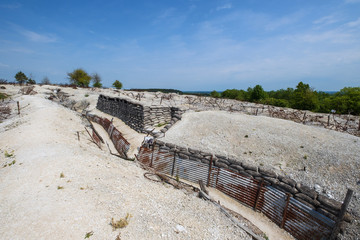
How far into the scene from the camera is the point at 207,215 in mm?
6316

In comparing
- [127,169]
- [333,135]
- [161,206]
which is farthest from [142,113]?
[333,135]

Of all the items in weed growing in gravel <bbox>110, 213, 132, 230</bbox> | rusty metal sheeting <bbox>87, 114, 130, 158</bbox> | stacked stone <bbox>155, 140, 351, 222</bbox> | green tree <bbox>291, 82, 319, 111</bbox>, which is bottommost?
rusty metal sheeting <bbox>87, 114, 130, 158</bbox>

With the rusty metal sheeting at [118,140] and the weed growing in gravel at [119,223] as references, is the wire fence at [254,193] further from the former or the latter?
the weed growing in gravel at [119,223]

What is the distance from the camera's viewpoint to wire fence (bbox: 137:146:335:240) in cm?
600

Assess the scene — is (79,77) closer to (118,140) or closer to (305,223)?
(118,140)

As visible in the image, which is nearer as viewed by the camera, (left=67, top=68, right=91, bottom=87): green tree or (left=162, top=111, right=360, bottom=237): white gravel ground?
(left=162, top=111, right=360, bottom=237): white gravel ground

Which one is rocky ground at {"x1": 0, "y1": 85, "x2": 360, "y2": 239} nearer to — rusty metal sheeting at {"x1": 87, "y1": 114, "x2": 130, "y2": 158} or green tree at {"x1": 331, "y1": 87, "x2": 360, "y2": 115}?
rusty metal sheeting at {"x1": 87, "y1": 114, "x2": 130, "y2": 158}

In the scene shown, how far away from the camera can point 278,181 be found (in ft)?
24.0

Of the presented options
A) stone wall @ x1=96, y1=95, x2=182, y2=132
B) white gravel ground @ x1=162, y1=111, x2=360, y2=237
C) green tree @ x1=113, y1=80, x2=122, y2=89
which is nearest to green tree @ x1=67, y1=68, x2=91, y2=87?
green tree @ x1=113, y1=80, x2=122, y2=89

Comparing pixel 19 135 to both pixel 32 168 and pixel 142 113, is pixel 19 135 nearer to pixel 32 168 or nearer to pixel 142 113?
pixel 32 168

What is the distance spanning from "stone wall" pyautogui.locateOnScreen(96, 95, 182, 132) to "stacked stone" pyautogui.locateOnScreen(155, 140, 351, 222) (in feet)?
20.6

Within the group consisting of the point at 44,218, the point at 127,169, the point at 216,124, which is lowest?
the point at 127,169

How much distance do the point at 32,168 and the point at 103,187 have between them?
12.6 feet

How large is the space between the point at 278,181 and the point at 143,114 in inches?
504
